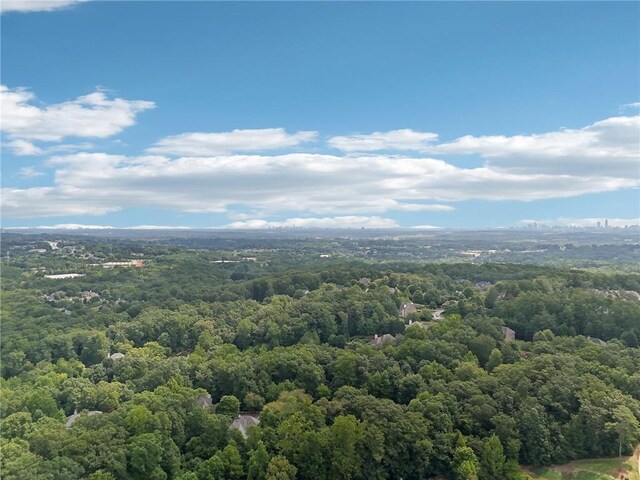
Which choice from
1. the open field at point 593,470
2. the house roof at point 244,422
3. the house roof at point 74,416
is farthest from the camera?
the house roof at point 74,416

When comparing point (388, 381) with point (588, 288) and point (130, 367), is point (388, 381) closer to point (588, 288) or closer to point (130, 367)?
point (130, 367)

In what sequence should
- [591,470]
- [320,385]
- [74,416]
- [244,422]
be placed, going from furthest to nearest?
[320,385] < [74,416] < [244,422] < [591,470]

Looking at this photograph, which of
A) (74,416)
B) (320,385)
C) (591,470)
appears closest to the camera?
(591,470)

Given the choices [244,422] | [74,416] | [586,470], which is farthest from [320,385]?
[586,470]

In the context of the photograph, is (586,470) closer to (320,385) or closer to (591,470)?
(591,470)

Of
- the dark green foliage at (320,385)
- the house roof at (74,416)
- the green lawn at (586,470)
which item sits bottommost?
the green lawn at (586,470)

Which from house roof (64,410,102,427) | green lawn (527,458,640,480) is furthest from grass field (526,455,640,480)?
house roof (64,410,102,427)

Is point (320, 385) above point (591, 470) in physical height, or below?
above

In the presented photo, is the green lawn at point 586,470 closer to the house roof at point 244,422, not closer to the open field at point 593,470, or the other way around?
the open field at point 593,470

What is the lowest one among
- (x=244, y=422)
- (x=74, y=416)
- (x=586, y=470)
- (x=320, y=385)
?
(x=586, y=470)

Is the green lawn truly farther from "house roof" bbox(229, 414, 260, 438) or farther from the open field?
"house roof" bbox(229, 414, 260, 438)

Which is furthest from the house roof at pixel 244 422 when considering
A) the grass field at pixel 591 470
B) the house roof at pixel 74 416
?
the grass field at pixel 591 470
